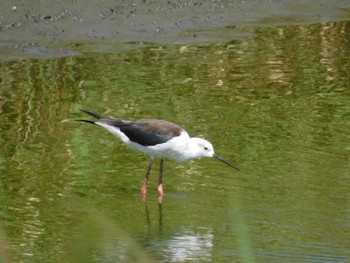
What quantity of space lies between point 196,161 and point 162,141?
30.0 inches

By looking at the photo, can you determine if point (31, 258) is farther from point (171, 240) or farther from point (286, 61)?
A: point (286, 61)

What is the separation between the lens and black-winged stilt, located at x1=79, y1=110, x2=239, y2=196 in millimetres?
8344

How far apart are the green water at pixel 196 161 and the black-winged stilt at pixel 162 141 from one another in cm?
20

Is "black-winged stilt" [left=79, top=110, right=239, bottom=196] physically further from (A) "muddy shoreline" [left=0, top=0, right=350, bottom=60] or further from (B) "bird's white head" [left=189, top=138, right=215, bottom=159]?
(A) "muddy shoreline" [left=0, top=0, right=350, bottom=60]

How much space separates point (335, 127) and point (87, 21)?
3629 mm

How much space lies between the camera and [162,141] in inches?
329

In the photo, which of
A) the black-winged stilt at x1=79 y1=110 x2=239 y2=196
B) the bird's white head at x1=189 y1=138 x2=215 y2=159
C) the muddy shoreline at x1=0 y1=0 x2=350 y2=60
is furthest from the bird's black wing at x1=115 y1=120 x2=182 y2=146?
the muddy shoreline at x1=0 y1=0 x2=350 y2=60

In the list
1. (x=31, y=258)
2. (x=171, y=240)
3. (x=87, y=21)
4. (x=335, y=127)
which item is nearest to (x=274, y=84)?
(x=335, y=127)

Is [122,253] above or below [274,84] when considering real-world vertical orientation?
below

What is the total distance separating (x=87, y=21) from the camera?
39.6ft

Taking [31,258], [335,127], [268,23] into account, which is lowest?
[31,258]

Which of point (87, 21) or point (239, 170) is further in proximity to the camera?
point (87, 21)

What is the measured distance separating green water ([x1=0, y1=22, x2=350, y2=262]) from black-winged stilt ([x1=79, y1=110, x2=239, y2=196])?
20 cm

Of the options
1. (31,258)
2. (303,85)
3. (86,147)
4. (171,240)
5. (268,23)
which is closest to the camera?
(31,258)
